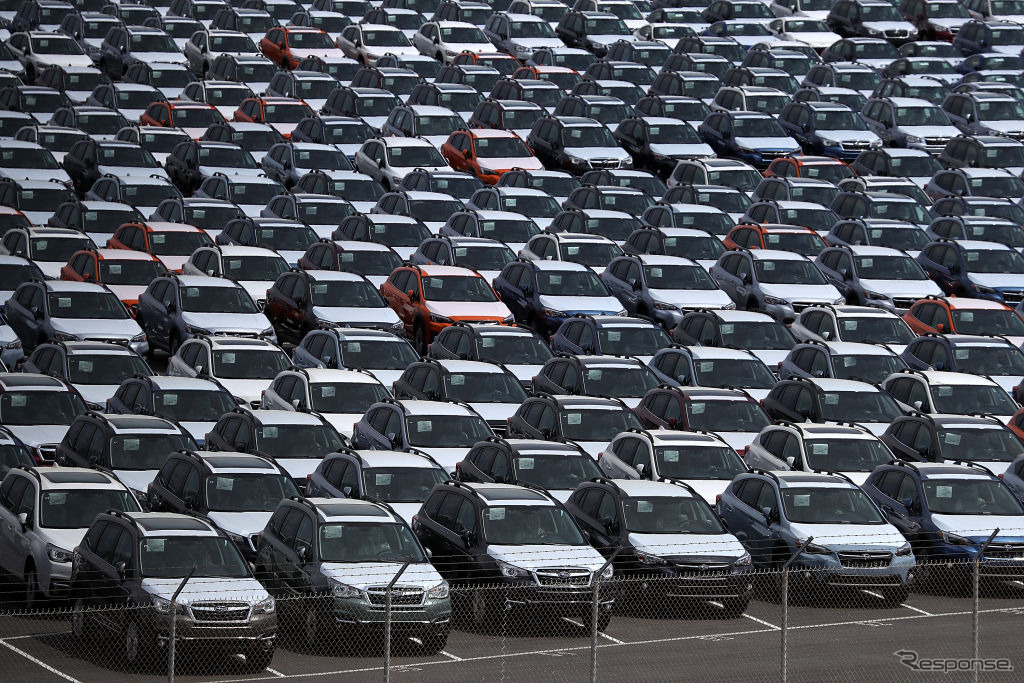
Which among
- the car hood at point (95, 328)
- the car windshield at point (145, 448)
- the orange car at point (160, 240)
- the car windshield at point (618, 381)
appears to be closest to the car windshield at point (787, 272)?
the car windshield at point (618, 381)

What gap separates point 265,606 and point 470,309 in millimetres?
15715

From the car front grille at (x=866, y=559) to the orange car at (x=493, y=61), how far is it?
34.3 meters

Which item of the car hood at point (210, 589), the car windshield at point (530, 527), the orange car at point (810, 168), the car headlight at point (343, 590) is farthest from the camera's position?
the orange car at point (810, 168)

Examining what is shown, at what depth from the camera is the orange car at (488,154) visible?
149ft

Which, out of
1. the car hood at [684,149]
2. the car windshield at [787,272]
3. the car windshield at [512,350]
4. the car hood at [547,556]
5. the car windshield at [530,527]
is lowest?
the car hood at [547,556]

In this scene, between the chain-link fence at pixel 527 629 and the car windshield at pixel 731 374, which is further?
the car windshield at pixel 731 374

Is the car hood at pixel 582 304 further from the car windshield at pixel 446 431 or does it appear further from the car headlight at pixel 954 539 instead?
the car headlight at pixel 954 539

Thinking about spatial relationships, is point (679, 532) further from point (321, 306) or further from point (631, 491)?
point (321, 306)

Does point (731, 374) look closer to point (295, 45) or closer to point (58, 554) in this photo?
point (58, 554)

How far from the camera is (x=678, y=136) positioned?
47.9 meters

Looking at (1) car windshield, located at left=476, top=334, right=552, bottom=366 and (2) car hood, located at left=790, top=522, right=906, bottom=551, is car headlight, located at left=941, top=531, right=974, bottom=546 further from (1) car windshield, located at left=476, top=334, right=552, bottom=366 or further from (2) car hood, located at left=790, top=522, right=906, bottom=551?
(1) car windshield, located at left=476, top=334, right=552, bottom=366

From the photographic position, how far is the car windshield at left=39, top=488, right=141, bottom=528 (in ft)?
73.3

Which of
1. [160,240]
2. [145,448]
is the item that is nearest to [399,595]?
[145,448]

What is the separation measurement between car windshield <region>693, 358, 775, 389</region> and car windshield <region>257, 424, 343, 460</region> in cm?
647
